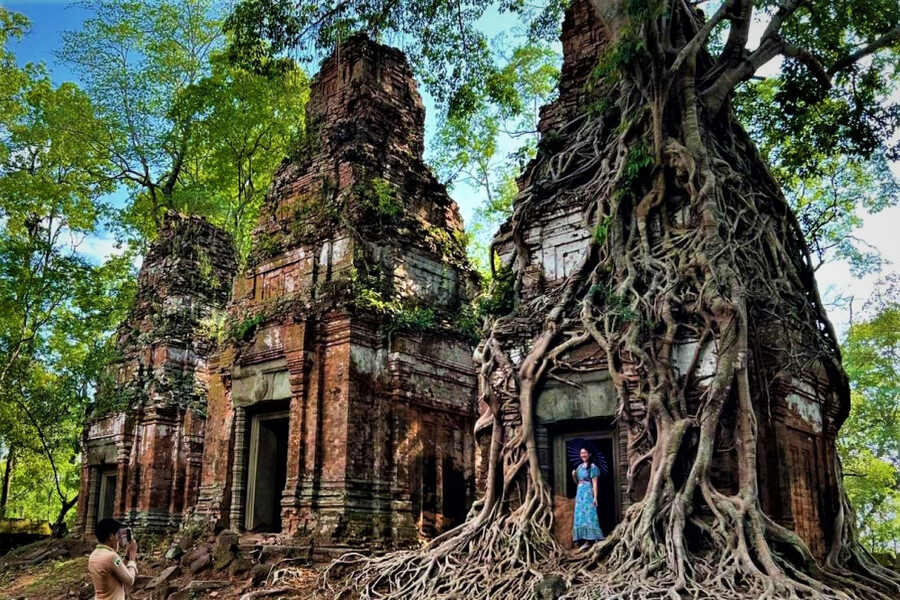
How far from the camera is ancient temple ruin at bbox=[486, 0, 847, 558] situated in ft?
25.6

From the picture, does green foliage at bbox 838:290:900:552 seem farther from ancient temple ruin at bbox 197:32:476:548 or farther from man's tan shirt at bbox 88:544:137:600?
man's tan shirt at bbox 88:544:137:600

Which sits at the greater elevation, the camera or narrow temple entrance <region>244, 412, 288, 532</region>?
narrow temple entrance <region>244, 412, 288, 532</region>

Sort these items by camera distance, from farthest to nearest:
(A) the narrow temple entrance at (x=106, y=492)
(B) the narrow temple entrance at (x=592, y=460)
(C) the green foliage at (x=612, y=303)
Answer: (A) the narrow temple entrance at (x=106, y=492)
(B) the narrow temple entrance at (x=592, y=460)
(C) the green foliage at (x=612, y=303)

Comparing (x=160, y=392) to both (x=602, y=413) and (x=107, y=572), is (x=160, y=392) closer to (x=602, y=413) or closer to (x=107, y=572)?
(x=602, y=413)

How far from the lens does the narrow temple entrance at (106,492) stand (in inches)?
631

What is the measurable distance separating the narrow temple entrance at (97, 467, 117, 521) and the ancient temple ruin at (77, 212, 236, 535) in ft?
0.07

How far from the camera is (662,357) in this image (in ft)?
25.9

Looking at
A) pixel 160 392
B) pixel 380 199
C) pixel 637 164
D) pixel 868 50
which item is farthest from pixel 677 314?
pixel 160 392

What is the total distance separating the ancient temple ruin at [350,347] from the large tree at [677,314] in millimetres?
1742

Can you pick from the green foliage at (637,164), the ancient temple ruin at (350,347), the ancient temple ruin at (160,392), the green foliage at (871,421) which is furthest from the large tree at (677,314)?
the green foliage at (871,421)

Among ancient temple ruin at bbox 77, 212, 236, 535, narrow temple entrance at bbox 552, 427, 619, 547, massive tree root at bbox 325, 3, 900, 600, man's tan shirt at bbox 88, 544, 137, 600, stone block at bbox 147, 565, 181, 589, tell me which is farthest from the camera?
ancient temple ruin at bbox 77, 212, 236, 535

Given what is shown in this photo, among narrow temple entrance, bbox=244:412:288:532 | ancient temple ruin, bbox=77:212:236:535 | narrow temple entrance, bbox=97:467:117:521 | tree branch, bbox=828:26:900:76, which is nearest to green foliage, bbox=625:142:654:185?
tree branch, bbox=828:26:900:76

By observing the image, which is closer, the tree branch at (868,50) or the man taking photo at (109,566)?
the man taking photo at (109,566)

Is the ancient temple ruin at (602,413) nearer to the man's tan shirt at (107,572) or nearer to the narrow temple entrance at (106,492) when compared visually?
the man's tan shirt at (107,572)
